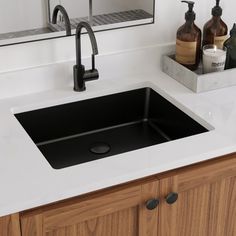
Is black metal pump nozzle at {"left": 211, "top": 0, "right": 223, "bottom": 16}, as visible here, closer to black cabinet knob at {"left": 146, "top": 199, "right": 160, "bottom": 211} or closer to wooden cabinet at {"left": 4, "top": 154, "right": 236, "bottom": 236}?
wooden cabinet at {"left": 4, "top": 154, "right": 236, "bottom": 236}

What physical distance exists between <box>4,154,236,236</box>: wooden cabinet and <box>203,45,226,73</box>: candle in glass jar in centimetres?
38

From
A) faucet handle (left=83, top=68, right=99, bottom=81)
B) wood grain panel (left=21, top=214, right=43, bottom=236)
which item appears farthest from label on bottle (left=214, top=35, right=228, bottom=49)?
wood grain panel (left=21, top=214, right=43, bottom=236)

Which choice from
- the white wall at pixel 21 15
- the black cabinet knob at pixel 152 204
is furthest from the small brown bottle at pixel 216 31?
the black cabinet knob at pixel 152 204

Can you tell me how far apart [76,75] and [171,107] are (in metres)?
0.33

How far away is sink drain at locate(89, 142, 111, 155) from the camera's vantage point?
1812 mm

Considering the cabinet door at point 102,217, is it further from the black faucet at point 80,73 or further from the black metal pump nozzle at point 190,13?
the black metal pump nozzle at point 190,13

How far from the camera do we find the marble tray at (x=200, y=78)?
182 cm

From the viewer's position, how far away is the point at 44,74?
6.00ft

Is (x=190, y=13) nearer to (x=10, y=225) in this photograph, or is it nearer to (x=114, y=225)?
(x=114, y=225)

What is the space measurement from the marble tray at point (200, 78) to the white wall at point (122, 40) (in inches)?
5.1

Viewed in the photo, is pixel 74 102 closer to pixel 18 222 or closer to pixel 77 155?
pixel 77 155

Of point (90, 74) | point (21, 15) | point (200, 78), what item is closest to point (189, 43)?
point (200, 78)

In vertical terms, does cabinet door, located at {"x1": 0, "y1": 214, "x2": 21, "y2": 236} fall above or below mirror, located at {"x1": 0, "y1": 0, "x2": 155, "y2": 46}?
below

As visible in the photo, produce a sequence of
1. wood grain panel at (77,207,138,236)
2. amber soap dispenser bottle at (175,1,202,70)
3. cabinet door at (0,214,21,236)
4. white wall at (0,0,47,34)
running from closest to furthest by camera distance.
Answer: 1. cabinet door at (0,214,21,236)
2. wood grain panel at (77,207,138,236)
3. white wall at (0,0,47,34)
4. amber soap dispenser bottle at (175,1,202,70)
